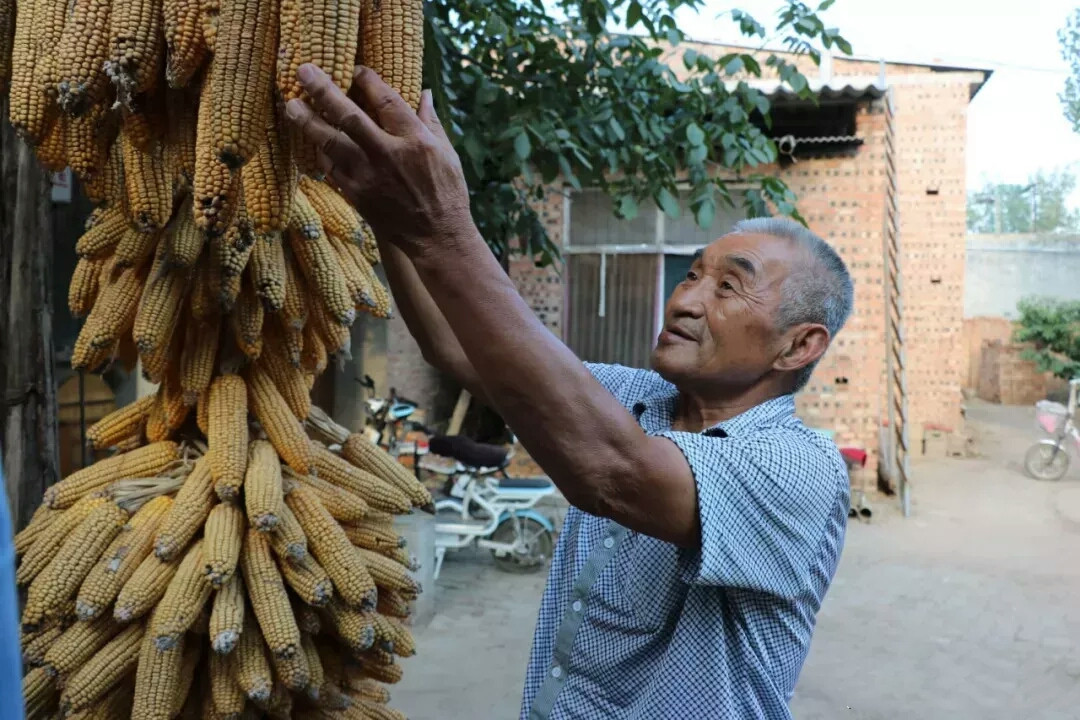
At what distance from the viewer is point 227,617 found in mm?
1659

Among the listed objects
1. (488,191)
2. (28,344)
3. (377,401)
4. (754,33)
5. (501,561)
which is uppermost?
(754,33)

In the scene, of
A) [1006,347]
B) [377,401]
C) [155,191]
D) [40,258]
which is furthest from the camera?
[1006,347]

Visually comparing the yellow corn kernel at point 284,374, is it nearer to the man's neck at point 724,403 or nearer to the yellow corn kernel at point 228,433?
the yellow corn kernel at point 228,433

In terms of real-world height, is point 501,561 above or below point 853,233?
below

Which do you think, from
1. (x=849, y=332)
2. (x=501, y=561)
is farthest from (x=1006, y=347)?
(x=501, y=561)

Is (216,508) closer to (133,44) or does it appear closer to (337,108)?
(133,44)

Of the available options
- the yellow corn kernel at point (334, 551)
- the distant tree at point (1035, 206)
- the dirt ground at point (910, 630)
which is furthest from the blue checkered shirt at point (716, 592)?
the distant tree at point (1035, 206)

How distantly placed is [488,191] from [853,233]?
18.6ft

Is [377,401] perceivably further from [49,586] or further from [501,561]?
[49,586]

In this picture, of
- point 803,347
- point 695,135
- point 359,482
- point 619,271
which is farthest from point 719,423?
point 619,271

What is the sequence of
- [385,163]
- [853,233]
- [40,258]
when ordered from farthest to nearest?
[853,233]
[40,258]
[385,163]

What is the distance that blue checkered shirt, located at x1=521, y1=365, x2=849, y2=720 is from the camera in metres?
1.28

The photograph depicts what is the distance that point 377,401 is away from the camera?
21.1 feet

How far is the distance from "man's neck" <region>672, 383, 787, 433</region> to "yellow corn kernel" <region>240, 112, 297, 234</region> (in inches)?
35.8
